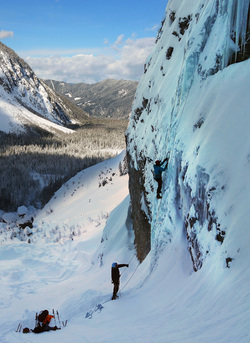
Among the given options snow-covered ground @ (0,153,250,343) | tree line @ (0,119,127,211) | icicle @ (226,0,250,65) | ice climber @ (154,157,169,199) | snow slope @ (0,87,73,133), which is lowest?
snow-covered ground @ (0,153,250,343)

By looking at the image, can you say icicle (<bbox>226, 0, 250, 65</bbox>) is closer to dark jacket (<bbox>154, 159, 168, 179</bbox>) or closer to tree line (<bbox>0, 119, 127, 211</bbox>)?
dark jacket (<bbox>154, 159, 168, 179</bbox>)

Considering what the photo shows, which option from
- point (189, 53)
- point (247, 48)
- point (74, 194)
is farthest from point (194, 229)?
point (74, 194)

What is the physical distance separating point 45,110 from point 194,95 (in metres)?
152

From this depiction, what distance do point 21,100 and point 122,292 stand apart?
139 m

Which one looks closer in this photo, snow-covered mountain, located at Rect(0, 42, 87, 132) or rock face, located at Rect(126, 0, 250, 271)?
rock face, located at Rect(126, 0, 250, 271)

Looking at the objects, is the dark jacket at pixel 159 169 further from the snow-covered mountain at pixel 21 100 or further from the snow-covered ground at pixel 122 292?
the snow-covered mountain at pixel 21 100

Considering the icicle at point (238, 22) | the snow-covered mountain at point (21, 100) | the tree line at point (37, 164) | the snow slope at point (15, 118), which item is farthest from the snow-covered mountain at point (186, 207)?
the snow-covered mountain at point (21, 100)

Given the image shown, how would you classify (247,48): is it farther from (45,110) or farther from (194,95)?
(45,110)

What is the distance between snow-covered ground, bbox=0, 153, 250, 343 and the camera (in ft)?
11.7

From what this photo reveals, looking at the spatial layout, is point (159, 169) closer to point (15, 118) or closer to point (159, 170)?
point (159, 170)

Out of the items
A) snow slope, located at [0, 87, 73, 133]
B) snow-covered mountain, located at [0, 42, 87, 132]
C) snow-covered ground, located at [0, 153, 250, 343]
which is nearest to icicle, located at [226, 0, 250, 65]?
snow-covered ground, located at [0, 153, 250, 343]

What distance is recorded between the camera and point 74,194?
1529 inches

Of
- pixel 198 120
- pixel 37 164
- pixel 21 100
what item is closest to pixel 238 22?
pixel 198 120

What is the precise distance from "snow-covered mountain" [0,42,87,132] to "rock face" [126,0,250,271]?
10586 cm
